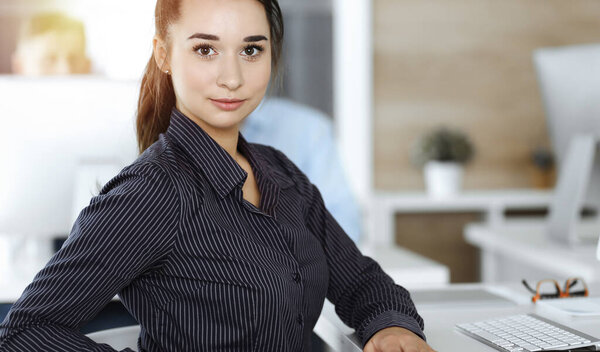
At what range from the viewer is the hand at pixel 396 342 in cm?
102

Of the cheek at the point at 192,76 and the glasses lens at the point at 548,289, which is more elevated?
the cheek at the point at 192,76

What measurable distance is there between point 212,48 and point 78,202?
3.15ft

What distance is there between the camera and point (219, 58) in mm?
1031

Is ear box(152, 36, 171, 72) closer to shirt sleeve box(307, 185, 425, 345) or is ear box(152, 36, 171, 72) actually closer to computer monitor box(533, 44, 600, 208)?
shirt sleeve box(307, 185, 425, 345)

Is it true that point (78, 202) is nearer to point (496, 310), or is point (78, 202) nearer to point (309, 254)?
point (309, 254)

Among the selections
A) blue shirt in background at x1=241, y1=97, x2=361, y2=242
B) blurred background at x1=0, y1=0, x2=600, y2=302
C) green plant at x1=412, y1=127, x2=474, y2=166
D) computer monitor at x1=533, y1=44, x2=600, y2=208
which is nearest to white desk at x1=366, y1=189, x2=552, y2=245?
blurred background at x1=0, y1=0, x2=600, y2=302

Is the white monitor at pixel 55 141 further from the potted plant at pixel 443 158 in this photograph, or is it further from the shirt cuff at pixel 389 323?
the potted plant at pixel 443 158

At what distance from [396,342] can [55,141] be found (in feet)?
3.81

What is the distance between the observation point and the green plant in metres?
3.73

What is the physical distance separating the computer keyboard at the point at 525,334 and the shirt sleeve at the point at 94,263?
1.69ft

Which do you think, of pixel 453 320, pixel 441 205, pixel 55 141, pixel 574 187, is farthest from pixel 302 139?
pixel 453 320

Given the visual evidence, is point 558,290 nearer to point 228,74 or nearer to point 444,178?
point 228,74

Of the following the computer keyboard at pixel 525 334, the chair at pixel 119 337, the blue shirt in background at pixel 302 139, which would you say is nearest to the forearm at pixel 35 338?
the chair at pixel 119 337

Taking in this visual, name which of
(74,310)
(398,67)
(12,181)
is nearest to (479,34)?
(398,67)
